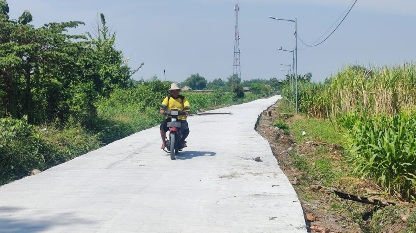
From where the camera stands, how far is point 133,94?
31766 millimetres

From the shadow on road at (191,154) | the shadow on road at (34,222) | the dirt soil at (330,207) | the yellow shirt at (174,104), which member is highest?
the yellow shirt at (174,104)

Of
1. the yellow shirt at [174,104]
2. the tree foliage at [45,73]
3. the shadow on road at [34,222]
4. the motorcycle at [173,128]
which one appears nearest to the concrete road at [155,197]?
the shadow on road at [34,222]

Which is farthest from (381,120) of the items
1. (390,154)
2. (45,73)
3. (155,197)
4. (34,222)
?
(45,73)

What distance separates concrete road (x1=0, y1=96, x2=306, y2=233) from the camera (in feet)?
20.6

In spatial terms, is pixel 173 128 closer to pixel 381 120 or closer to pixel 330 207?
pixel 330 207

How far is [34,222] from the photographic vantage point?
6355mm

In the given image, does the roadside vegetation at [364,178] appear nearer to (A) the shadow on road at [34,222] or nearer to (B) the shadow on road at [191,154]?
(B) the shadow on road at [191,154]

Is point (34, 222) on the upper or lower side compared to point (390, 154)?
lower

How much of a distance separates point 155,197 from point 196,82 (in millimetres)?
134219

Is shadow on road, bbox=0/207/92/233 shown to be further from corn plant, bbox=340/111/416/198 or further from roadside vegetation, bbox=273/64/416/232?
corn plant, bbox=340/111/416/198

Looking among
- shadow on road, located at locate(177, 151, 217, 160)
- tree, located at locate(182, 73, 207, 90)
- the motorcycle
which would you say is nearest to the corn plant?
shadow on road, located at locate(177, 151, 217, 160)

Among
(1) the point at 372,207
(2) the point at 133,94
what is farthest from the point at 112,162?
(2) the point at 133,94

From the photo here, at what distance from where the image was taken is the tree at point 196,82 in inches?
5551

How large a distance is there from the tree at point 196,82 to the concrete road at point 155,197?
423ft
